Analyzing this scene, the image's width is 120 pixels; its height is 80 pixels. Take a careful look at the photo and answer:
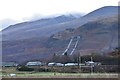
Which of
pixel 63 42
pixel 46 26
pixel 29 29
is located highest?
pixel 46 26

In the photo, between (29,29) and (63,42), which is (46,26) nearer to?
(29,29)

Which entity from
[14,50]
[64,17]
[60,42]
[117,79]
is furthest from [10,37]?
[117,79]

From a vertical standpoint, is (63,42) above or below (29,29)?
below

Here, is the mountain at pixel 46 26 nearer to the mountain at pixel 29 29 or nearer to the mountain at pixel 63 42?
the mountain at pixel 29 29

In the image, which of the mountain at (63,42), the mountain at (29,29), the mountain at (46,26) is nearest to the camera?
the mountain at (63,42)

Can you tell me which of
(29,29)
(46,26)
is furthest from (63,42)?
(46,26)

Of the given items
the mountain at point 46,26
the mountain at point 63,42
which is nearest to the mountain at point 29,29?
the mountain at point 46,26

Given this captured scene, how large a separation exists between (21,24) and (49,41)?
181 ft

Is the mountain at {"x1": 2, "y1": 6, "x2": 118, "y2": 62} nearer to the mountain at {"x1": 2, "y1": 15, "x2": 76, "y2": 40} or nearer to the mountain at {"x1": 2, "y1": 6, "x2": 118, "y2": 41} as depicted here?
the mountain at {"x1": 2, "y1": 6, "x2": 118, "y2": 41}

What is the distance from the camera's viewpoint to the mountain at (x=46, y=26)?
386ft

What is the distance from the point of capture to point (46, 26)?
139000mm

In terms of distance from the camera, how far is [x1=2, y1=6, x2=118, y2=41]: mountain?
11756 cm

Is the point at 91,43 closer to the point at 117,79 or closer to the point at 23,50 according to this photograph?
the point at 23,50

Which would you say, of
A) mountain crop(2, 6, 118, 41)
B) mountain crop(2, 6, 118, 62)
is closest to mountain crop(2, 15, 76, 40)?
mountain crop(2, 6, 118, 41)
